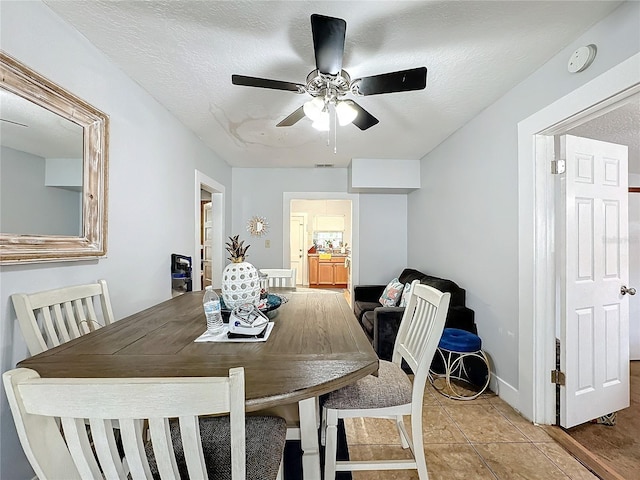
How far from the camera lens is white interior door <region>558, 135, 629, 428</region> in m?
1.89

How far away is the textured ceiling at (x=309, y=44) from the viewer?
4.75ft

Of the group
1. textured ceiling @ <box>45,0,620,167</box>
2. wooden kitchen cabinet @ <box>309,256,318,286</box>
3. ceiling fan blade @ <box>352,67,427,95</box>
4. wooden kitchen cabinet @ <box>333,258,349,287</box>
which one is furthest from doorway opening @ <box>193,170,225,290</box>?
wooden kitchen cabinet @ <box>333,258,349,287</box>

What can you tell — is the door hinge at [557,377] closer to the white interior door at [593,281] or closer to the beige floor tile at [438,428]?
the white interior door at [593,281]

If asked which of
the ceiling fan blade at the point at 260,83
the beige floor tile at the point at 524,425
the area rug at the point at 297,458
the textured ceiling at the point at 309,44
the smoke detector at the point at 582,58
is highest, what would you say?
the textured ceiling at the point at 309,44

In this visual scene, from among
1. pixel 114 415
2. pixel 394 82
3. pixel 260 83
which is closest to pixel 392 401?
pixel 114 415

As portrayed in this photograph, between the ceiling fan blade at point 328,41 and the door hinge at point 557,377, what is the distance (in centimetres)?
223

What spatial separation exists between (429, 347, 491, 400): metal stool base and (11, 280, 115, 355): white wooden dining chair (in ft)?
7.66

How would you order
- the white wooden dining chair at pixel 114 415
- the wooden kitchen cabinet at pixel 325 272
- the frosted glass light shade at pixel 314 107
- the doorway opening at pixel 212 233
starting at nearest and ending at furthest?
the white wooden dining chair at pixel 114 415
the frosted glass light shade at pixel 314 107
the doorway opening at pixel 212 233
the wooden kitchen cabinet at pixel 325 272

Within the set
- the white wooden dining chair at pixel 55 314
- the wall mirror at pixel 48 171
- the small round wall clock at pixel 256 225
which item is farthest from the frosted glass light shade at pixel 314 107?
the small round wall clock at pixel 256 225

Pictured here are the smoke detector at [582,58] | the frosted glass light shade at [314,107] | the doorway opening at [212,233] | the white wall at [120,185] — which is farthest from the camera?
the doorway opening at [212,233]

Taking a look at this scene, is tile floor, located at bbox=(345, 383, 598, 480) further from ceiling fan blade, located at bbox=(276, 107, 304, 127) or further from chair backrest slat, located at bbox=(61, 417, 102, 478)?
ceiling fan blade, located at bbox=(276, 107, 304, 127)

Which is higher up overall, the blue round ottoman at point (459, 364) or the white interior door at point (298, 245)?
the white interior door at point (298, 245)

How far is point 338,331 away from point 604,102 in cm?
172

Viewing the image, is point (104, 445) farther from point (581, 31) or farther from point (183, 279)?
point (581, 31)
